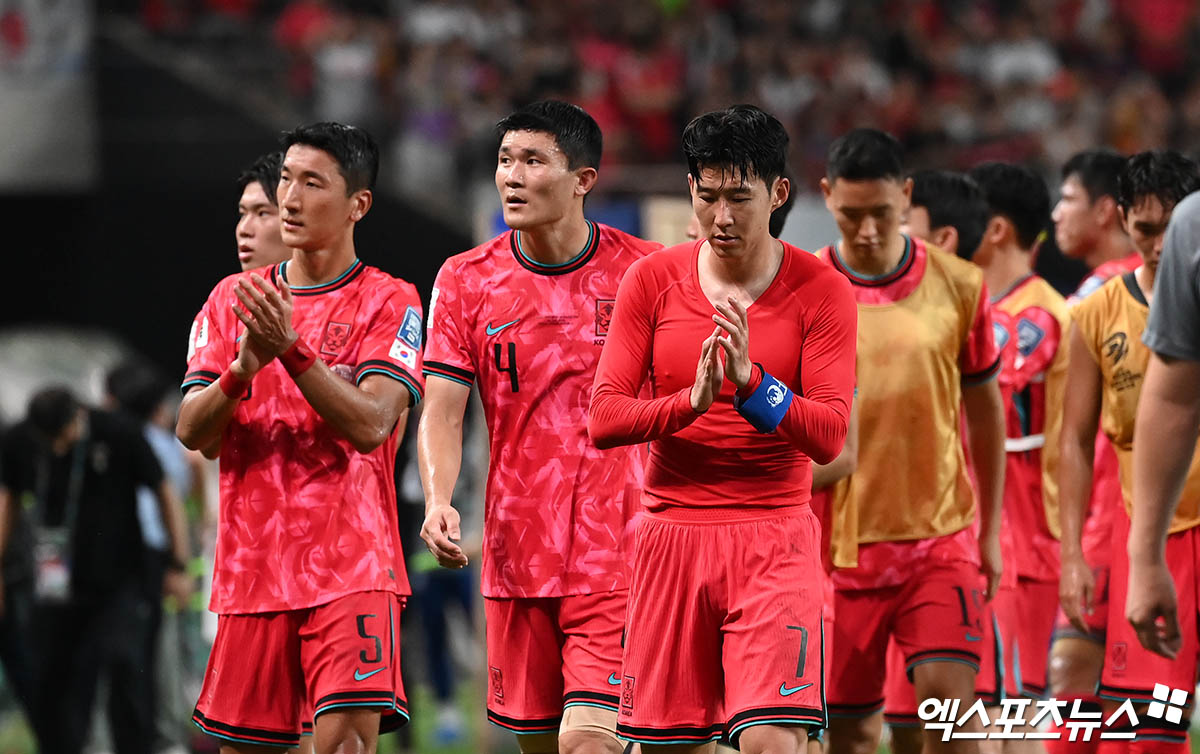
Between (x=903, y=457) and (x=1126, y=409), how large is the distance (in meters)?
0.92

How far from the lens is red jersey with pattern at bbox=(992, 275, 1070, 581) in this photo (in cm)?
770

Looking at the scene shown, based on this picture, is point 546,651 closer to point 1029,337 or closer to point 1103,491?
point 1103,491

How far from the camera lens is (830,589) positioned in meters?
6.39

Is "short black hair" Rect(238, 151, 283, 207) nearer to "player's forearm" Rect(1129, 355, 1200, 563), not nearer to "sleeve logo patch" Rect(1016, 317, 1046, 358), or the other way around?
"sleeve logo patch" Rect(1016, 317, 1046, 358)

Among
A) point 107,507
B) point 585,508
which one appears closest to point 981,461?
point 585,508

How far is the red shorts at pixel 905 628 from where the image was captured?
21.1 ft

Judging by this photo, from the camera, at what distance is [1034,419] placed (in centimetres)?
788

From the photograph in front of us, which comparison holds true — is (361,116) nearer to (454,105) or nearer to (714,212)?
(454,105)

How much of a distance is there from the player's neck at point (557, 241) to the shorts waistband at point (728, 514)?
1.20m

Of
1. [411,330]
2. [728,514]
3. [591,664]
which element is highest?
[411,330]

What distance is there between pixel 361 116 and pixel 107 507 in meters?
8.10

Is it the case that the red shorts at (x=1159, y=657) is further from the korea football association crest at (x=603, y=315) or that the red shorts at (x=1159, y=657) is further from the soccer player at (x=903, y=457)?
the korea football association crest at (x=603, y=315)

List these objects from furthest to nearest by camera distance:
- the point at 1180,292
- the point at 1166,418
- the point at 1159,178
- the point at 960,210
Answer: the point at 960,210 < the point at 1159,178 < the point at 1166,418 < the point at 1180,292

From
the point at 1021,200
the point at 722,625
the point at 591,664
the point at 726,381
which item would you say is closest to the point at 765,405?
the point at 726,381
